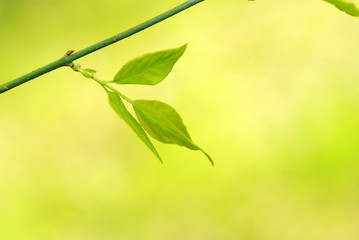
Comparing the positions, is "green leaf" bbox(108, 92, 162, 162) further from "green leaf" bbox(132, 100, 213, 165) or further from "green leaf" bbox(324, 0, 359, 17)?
"green leaf" bbox(324, 0, 359, 17)

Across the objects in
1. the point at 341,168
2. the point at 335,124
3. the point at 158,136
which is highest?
the point at 335,124

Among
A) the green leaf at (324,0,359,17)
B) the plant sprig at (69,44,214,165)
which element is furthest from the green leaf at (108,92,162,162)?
the green leaf at (324,0,359,17)

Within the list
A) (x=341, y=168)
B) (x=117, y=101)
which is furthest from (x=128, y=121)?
(x=341, y=168)

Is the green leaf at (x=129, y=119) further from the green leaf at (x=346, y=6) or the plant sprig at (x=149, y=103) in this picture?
the green leaf at (x=346, y=6)

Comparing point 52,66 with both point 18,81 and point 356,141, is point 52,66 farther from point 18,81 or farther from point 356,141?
point 356,141
